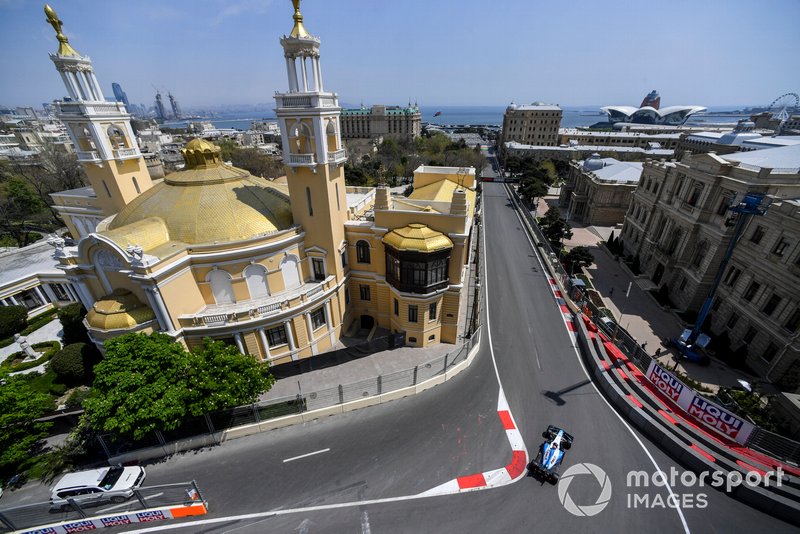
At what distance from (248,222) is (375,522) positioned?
69.1ft

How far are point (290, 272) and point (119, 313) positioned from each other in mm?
11115

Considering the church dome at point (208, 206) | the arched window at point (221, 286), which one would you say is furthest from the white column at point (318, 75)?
the arched window at point (221, 286)

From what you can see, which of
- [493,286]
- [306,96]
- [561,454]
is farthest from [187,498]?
[493,286]

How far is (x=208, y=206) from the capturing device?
79.1 ft

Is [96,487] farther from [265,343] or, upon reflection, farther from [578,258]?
[578,258]

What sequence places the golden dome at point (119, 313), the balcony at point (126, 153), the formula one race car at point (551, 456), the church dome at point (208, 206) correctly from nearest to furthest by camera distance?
the formula one race car at point (551, 456), the golden dome at point (119, 313), the church dome at point (208, 206), the balcony at point (126, 153)

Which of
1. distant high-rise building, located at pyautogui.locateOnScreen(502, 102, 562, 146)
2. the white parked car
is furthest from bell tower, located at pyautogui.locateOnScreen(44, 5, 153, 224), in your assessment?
distant high-rise building, located at pyautogui.locateOnScreen(502, 102, 562, 146)

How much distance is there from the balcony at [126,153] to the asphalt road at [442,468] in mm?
25694

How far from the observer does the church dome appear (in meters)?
23.3

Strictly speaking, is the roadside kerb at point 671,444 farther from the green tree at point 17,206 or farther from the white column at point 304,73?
the green tree at point 17,206

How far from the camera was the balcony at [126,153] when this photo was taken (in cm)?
2797

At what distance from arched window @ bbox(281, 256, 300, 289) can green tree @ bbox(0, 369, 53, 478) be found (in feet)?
49.2

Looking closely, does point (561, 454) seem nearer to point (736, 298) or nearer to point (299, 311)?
point (299, 311)

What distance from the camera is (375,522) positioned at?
645 inches
